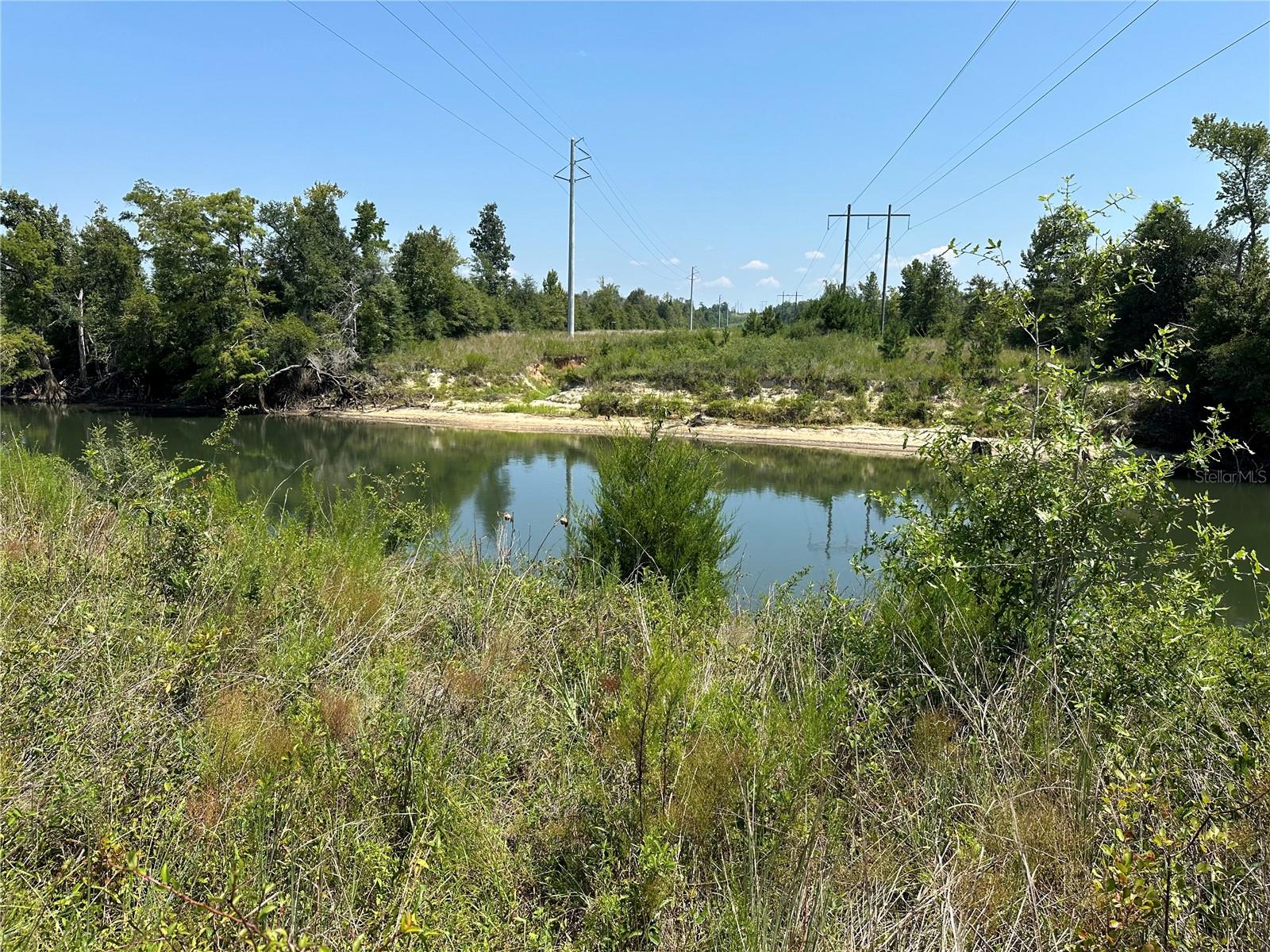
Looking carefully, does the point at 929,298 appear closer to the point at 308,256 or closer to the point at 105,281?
the point at 308,256

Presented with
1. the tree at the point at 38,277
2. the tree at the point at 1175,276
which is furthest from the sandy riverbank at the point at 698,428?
the tree at the point at 38,277

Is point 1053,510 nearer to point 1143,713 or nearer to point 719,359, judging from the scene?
point 1143,713

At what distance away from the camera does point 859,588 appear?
7.30 m

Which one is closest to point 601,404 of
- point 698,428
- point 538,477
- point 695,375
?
point 695,375

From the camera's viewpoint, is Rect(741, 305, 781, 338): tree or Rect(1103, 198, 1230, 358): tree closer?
Rect(1103, 198, 1230, 358): tree

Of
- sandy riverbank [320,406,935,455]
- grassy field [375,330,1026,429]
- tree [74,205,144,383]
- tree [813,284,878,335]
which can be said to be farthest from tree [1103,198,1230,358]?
tree [74,205,144,383]

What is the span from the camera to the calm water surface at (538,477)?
9.96 m

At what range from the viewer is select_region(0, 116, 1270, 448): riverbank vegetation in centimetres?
2369

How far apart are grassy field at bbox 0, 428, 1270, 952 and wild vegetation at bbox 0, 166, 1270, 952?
15 mm

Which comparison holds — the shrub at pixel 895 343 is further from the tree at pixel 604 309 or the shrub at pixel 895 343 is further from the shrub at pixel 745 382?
the tree at pixel 604 309

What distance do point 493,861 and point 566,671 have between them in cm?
156

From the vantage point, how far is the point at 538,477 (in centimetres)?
1720

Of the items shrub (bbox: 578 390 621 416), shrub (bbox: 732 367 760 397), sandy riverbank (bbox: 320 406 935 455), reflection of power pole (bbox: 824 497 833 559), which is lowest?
reflection of power pole (bbox: 824 497 833 559)

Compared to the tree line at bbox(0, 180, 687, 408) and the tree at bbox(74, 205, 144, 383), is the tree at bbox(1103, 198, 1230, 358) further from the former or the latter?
the tree at bbox(74, 205, 144, 383)
